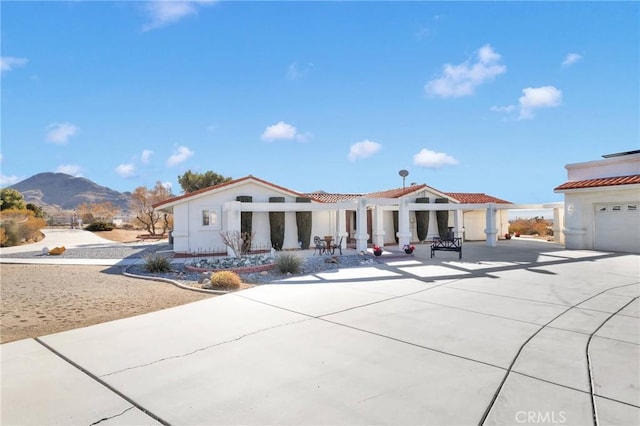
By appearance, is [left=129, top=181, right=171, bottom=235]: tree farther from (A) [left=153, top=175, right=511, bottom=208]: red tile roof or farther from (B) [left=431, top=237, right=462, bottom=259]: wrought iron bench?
(B) [left=431, top=237, right=462, bottom=259]: wrought iron bench

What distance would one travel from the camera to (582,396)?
379 cm

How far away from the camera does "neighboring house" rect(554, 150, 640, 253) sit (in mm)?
17703

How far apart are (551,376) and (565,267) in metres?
11.1

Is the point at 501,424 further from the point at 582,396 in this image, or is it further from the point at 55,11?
the point at 55,11

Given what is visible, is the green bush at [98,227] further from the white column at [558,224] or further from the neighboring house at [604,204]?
the white column at [558,224]

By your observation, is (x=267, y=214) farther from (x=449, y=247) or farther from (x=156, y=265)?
(x=449, y=247)

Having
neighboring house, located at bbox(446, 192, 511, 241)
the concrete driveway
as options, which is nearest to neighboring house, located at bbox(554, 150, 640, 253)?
neighboring house, located at bbox(446, 192, 511, 241)

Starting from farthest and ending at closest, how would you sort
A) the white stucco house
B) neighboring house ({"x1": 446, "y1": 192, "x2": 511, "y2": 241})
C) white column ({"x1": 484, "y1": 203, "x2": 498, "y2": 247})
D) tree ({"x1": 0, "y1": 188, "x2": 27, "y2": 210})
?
tree ({"x1": 0, "y1": 188, "x2": 27, "y2": 210}) → neighboring house ({"x1": 446, "y1": 192, "x2": 511, "y2": 241}) → white column ({"x1": 484, "y1": 203, "x2": 498, "y2": 247}) → the white stucco house

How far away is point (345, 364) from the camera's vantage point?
4.70 metres

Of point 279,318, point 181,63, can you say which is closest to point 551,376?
point 279,318

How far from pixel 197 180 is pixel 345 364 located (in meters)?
44.3

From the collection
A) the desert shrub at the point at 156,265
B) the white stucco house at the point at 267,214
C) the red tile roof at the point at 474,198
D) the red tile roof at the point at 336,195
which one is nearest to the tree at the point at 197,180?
the red tile roof at the point at 336,195

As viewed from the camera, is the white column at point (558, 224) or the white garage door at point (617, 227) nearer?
the white garage door at point (617, 227)

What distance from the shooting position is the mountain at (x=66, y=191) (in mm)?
119000
